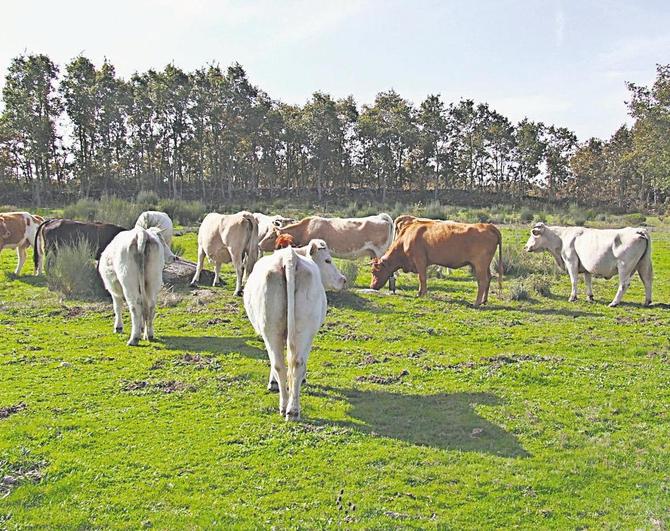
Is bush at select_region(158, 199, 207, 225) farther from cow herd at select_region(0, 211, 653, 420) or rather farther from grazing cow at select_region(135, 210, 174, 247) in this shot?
grazing cow at select_region(135, 210, 174, 247)

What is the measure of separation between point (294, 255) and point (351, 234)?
9970 millimetres

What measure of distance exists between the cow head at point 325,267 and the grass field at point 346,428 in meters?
1.20

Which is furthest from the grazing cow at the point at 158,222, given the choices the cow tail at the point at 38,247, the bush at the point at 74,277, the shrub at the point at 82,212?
the shrub at the point at 82,212

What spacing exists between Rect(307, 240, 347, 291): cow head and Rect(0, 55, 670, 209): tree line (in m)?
40.9

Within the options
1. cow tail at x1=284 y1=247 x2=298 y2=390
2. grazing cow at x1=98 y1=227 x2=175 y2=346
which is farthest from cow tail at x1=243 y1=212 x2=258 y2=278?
cow tail at x1=284 y1=247 x2=298 y2=390

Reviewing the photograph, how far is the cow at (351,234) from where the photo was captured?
1628 cm

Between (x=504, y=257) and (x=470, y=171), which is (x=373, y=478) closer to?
(x=504, y=257)

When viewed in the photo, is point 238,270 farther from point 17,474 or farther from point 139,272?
point 17,474

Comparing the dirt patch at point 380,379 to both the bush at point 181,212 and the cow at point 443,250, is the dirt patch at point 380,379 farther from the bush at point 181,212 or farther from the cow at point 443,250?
the bush at point 181,212

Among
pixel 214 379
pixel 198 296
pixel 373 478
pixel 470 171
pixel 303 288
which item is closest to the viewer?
pixel 373 478

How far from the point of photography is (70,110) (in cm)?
4731

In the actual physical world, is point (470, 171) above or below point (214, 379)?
above

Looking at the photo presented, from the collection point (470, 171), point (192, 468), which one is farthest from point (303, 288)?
point (470, 171)

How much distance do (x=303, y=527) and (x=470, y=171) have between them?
68025 mm
